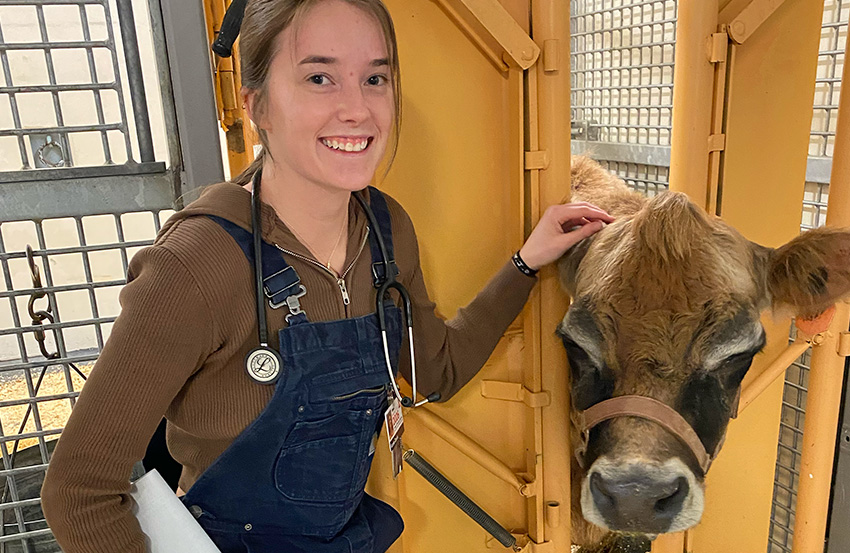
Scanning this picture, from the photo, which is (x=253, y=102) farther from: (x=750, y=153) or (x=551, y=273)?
(x=750, y=153)

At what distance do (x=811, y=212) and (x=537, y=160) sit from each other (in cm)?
187

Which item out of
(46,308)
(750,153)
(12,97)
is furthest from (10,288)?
(750,153)

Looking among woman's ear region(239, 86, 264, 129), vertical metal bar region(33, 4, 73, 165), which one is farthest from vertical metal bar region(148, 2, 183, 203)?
woman's ear region(239, 86, 264, 129)

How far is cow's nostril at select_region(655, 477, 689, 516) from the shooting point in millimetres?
1491

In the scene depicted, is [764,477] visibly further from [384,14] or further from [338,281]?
[384,14]

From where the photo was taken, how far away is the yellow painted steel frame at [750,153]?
184cm

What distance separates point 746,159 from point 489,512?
1.41m

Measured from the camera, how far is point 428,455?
215cm

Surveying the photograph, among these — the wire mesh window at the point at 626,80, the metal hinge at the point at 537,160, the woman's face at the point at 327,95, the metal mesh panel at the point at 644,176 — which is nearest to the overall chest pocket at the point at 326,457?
the woman's face at the point at 327,95

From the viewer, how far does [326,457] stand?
1443mm

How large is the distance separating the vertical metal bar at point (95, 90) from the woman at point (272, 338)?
0.58m

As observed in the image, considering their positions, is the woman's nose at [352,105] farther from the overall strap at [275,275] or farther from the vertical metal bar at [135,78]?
the vertical metal bar at [135,78]

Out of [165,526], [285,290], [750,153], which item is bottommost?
[165,526]

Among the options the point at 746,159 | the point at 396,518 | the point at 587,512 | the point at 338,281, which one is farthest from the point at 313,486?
the point at 746,159
